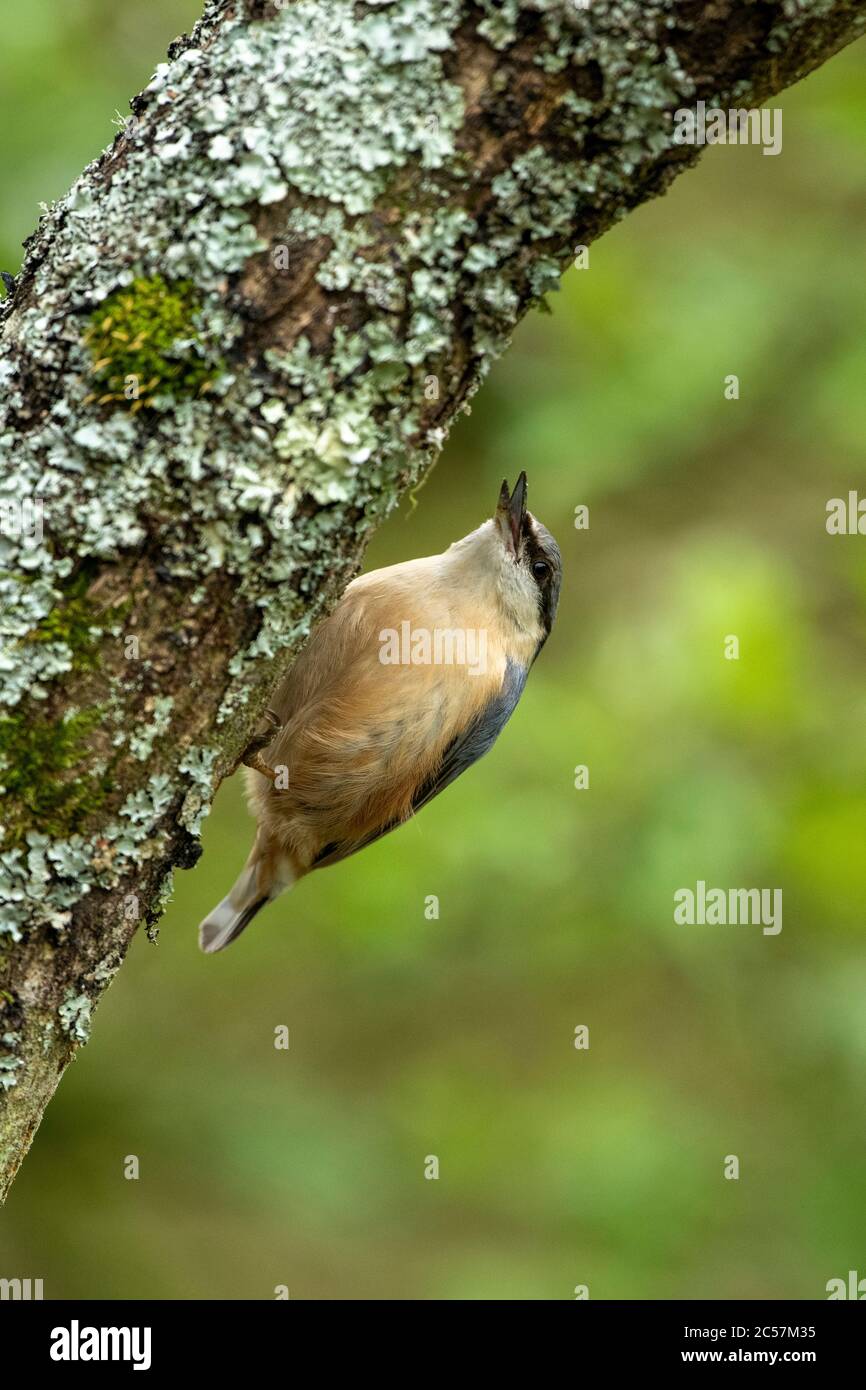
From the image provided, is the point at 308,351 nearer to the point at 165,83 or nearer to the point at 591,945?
the point at 165,83

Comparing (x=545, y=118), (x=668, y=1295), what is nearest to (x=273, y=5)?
→ (x=545, y=118)

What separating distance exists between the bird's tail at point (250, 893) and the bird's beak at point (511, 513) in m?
1.17

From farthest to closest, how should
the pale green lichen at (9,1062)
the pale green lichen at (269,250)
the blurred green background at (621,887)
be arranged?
the blurred green background at (621,887), the pale green lichen at (9,1062), the pale green lichen at (269,250)

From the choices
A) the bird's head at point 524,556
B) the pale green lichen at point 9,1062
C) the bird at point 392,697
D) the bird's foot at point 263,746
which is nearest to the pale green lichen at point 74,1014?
the pale green lichen at point 9,1062

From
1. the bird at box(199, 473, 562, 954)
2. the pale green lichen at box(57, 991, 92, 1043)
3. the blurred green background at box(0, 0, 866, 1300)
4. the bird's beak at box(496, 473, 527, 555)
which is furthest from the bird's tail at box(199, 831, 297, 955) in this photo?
the pale green lichen at box(57, 991, 92, 1043)

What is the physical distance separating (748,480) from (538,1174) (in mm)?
2791

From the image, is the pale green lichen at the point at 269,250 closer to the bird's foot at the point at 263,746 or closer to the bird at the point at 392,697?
the bird's foot at the point at 263,746

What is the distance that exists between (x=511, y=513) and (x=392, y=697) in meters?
0.68

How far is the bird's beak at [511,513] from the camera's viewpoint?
11.8ft

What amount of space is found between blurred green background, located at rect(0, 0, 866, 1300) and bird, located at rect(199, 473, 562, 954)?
1.33ft

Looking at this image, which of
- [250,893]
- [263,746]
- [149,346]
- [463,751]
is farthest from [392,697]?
[149,346]

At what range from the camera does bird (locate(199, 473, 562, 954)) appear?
3354 millimetres

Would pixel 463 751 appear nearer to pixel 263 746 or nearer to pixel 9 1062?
pixel 263 746

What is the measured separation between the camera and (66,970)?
74.9 inches
